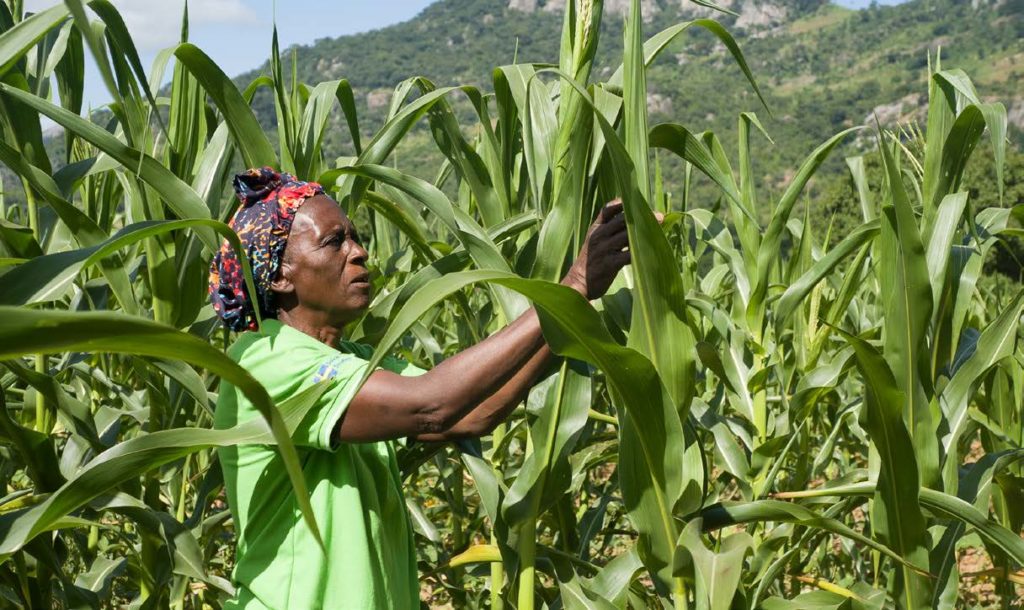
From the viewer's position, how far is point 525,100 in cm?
175

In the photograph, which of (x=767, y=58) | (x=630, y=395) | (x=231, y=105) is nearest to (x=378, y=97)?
(x=767, y=58)

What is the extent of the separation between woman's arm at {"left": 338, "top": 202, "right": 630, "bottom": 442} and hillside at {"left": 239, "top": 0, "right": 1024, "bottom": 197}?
2143 inches

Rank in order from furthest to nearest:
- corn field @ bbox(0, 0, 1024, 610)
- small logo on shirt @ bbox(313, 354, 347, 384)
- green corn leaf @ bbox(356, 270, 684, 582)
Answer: small logo on shirt @ bbox(313, 354, 347, 384) < corn field @ bbox(0, 0, 1024, 610) < green corn leaf @ bbox(356, 270, 684, 582)

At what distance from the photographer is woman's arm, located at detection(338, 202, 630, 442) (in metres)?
1.47

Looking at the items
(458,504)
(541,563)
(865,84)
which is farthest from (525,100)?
(865,84)

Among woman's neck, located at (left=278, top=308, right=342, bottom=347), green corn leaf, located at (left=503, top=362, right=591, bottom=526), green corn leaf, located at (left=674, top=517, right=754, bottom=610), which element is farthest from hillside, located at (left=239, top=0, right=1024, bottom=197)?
green corn leaf, located at (left=674, top=517, right=754, bottom=610)

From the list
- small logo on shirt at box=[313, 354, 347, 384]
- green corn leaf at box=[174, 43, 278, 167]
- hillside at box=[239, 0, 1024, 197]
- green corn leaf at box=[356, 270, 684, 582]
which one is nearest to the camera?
green corn leaf at box=[356, 270, 684, 582]

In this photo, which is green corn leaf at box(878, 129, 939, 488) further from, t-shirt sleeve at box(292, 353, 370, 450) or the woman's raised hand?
t-shirt sleeve at box(292, 353, 370, 450)

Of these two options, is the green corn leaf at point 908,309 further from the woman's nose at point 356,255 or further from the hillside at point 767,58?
the hillside at point 767,58

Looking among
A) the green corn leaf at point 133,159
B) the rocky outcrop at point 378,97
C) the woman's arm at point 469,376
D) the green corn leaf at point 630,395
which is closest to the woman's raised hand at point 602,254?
the woman's arm at point 469,376

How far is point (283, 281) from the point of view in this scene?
1784 millimetres

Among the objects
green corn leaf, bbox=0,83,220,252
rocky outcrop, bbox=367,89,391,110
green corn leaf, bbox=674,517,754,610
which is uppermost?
green corn leaf, bbox=0,83,220,252

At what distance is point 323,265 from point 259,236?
12 cm

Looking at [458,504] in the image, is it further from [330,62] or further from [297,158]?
[330,62]
